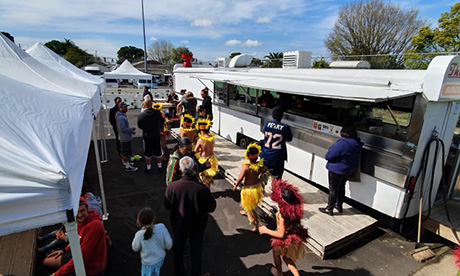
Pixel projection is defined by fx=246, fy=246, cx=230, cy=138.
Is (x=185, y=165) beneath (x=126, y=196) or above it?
above

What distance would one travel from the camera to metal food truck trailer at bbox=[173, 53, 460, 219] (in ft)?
11.9

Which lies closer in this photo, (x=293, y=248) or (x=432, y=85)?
(x=293, y=248)

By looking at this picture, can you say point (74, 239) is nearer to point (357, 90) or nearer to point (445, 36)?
point (357, 90)

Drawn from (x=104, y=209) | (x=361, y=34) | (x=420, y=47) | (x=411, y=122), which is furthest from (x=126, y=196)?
(x=361, y=34)

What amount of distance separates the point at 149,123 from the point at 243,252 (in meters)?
3.78

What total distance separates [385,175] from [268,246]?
223 cm

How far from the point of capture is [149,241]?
263 cm

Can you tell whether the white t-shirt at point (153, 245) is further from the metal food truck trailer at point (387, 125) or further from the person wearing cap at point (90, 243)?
Answer: the metal food truck trailer at point (387, 125)

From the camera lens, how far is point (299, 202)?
2791 mm

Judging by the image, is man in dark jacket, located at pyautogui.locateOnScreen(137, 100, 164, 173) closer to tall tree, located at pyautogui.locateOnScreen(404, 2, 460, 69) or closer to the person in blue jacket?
the person in blue jacket

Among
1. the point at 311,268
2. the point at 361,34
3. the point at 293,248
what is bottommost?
the point at 311,268

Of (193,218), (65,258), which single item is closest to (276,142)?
(193,218)

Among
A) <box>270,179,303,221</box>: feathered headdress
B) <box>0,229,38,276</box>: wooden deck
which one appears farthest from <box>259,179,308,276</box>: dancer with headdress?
<box>0,229,38,276</box>: wooden deck

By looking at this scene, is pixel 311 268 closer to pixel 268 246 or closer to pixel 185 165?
pixel 268 246
